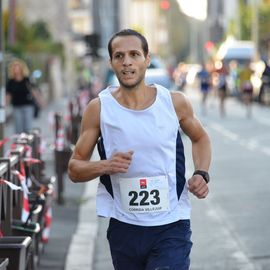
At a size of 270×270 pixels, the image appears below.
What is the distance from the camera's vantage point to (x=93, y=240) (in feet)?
36.3

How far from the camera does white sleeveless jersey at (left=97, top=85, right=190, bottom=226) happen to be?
5641mm

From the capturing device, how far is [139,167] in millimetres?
5660

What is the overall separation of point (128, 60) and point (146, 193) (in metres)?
0.65

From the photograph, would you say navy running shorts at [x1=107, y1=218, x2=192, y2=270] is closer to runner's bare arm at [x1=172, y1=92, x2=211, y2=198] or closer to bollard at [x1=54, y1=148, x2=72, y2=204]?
runner's bare arm at [x1=172, y1=92, x2=211, y2=198]

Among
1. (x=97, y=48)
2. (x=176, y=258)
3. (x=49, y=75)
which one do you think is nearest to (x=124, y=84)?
(x=176, y=258)

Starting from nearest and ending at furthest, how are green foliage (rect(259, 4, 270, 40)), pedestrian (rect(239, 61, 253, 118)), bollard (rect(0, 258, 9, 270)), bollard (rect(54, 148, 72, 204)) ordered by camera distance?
1. bollard (rect(0, 258, 9, 270))
2. bollard (rect(54, 148, 72, 204))
3. pedestrian (rect(239, 61, 253, 118))
4. green foliage (rect(259, 4, 270, 40))

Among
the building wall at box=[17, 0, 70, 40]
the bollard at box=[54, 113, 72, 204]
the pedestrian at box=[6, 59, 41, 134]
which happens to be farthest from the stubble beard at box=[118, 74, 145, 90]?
the building wall at box=[17, 0, 70, 40]

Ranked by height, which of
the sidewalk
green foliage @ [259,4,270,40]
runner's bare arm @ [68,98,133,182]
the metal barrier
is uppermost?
green foliage @ [259,4,270,40]

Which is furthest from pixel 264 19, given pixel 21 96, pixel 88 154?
pixel 88 154

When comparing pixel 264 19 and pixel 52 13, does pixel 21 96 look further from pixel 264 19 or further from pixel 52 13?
pixel 52 13

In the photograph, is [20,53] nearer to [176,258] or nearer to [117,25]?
[176,258]

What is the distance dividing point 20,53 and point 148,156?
117 ft

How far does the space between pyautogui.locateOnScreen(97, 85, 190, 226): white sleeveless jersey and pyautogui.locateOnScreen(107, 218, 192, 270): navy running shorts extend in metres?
0.04

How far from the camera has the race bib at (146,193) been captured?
566 centimetres
